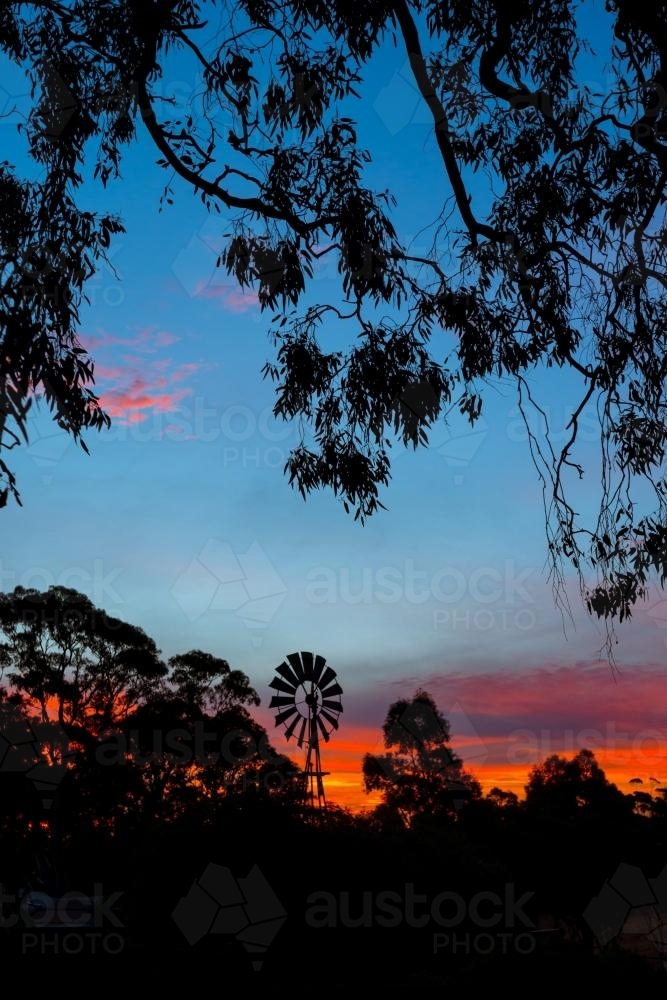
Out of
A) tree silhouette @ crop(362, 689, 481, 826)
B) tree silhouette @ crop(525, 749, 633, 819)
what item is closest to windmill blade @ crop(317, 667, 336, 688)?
tree silhouette @ crop(525, 749, 633, 819)

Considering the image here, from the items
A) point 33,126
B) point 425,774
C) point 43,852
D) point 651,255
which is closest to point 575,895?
point 425,774

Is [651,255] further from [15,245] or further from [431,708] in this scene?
[431,708]

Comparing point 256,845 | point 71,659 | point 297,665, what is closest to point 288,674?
point 297,665

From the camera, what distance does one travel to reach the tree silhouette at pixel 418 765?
31.9 m

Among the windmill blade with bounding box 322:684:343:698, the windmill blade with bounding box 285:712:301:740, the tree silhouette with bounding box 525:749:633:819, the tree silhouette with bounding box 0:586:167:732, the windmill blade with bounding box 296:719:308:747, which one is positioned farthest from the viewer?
the tree silhouette with bounding box 525:749:633:819

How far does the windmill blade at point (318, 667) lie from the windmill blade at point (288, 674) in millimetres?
442

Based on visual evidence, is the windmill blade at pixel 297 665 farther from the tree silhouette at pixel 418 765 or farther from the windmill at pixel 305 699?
the tree silhouette at pixel 418 765

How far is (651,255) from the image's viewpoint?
7.24 metres

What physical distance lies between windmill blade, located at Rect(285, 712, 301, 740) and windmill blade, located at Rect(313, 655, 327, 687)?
98cm

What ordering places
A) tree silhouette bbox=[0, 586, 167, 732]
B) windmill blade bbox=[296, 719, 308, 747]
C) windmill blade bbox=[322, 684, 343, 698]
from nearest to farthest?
1. windmill blade bbox=[296, 719, 308, 747]
2. windmill blade bbox=[322, 684, 343, 698]
3. tree silhouette bbox=[0, 586, 167, 732]

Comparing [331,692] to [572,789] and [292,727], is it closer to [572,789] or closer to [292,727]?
[292,727]

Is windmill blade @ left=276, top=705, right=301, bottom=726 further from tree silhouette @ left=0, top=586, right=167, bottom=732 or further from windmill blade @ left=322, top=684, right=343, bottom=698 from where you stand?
tree silhouette @ left=0, top=586, right=167, bottom=732

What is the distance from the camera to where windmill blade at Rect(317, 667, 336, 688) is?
23203mm

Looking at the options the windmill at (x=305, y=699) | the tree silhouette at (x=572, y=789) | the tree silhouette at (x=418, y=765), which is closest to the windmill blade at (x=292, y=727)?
the windmill at (x=305, y=699)
